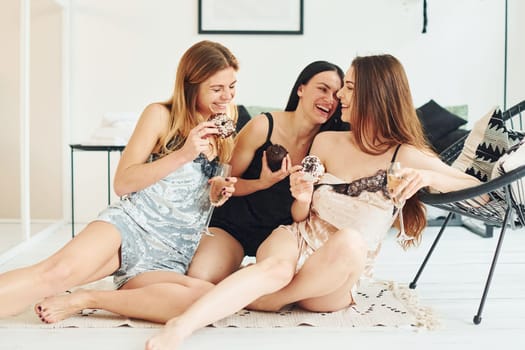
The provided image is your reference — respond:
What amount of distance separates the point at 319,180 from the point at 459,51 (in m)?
3.24

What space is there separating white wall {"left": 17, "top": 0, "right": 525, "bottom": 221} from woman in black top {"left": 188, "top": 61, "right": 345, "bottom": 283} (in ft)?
8.33

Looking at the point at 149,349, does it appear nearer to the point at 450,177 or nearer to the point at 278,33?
the point at 450,177

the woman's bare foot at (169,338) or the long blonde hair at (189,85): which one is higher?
the long blonde hair at (189,85)

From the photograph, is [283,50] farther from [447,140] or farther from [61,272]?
[61,272]

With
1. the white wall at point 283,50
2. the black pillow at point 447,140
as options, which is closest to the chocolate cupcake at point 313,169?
the black pillow at point 447,140

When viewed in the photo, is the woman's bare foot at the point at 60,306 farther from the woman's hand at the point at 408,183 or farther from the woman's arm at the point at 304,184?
the woman's hand at the point at 408,183

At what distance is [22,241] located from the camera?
152 inches

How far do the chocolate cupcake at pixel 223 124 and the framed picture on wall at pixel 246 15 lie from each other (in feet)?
9.43

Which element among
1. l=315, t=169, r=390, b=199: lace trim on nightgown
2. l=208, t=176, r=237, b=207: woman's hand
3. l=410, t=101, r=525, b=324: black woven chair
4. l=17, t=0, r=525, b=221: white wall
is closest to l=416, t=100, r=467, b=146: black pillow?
l=17, t=0, r=525, b=221: white wall

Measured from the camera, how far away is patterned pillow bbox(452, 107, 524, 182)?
2668 mm

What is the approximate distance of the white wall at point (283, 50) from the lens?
5.08 m

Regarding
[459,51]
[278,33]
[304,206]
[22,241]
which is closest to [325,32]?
[278,33]

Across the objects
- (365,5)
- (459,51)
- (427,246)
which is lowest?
(427,246)

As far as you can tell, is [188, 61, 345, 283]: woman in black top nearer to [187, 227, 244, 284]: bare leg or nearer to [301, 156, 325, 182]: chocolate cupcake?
[187, 227, 244, 284]: bare leg
